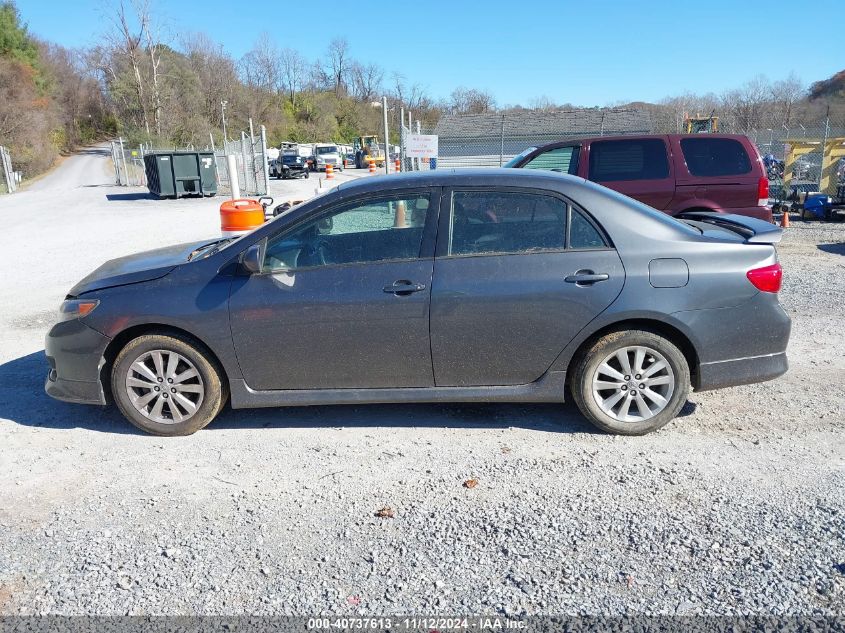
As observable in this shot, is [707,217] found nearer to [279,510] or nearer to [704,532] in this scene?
[704,532]

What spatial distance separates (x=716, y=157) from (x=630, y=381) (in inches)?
229

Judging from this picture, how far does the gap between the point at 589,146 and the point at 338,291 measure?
616 cm

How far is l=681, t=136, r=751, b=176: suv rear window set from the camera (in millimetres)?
8523

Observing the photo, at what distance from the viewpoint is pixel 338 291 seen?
400cm

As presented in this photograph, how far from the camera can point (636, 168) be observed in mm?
8750

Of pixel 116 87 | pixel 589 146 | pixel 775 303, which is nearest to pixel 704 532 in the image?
pixel 775 303

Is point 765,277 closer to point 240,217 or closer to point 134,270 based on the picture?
point 134,270

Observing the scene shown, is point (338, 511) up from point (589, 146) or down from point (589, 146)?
down

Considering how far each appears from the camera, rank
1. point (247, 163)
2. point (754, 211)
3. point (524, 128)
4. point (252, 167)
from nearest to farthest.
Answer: point (754, 211) < point (252, 167) < point (247, 163) < point (524, 128)

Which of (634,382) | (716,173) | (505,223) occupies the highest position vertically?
(716,173)

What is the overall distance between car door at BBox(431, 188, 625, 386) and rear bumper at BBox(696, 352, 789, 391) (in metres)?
0.83

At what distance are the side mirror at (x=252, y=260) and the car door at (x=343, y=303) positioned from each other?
0.06 metres

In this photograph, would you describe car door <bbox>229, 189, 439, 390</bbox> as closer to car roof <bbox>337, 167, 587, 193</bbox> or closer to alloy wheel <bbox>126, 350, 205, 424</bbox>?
car roof <bbox>337, 167, 587, 193</bbox>

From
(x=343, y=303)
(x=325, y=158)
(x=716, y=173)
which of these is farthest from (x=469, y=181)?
(x=325, y=158)
